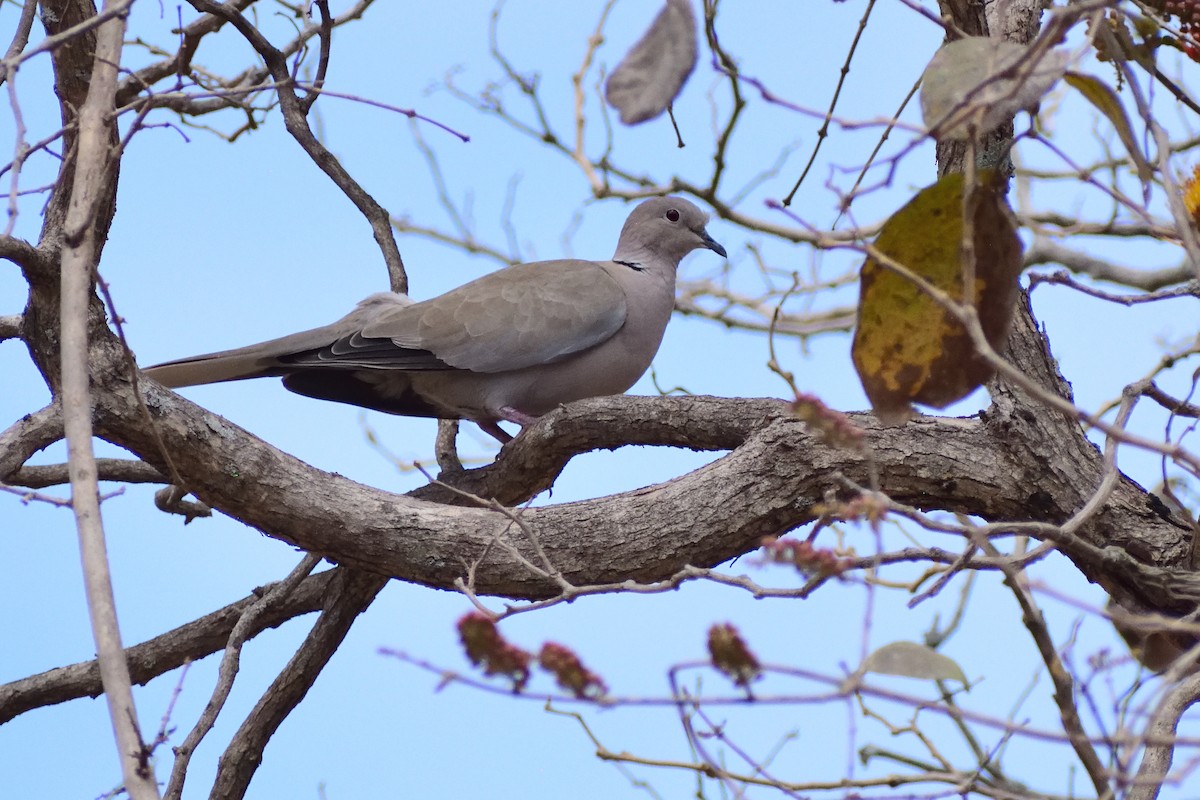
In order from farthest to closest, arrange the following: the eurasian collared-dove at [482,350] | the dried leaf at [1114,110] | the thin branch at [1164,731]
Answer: the eurasian collared-dove at [482,350] → the thin branch at [1164,731] → the dried leaf at [1114,110]

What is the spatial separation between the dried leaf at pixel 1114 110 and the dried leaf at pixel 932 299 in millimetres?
188

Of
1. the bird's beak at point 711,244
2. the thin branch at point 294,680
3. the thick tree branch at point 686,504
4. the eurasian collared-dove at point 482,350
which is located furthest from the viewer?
the bird's beak at point 711,244

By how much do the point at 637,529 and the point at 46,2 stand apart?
6.62 ft

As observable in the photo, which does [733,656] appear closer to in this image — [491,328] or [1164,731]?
[1164,731]

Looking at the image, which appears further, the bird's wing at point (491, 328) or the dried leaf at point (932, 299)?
the bird's wing at point (491, 328)

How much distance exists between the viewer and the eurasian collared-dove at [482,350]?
413 cm

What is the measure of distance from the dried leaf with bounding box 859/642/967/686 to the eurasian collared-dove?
2.48 m

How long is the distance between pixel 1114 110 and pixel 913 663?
871 millimetres

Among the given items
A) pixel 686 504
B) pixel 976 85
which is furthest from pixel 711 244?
pixel 976 85

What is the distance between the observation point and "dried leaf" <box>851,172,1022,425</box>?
75.6 inches

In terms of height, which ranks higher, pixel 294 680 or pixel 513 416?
pixel 513 416

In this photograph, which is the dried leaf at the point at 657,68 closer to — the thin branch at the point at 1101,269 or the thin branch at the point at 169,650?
the thin branch at the point at 169,650

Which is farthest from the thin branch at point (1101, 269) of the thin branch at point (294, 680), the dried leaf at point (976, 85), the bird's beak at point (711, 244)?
the dried leaf at point (976, 85)

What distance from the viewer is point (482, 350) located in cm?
418
